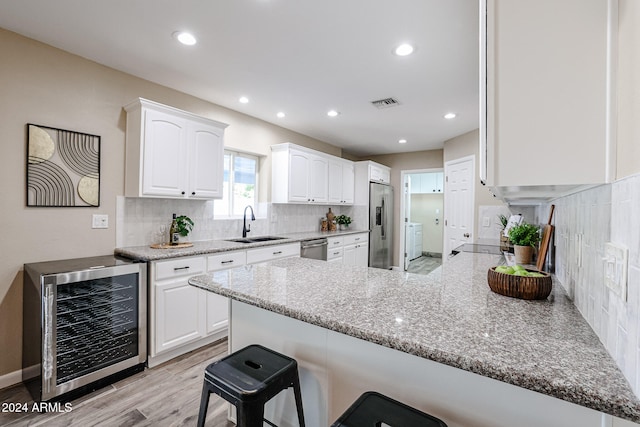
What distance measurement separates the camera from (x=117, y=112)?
8.61 ft

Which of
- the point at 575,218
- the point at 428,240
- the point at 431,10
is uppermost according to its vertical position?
the point at 431,10

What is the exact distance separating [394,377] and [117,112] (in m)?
3.02

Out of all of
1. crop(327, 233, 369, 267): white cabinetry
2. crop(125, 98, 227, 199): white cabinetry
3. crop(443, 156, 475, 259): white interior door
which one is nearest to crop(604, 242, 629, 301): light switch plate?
crop(125, 98, 227, 199): white cabinetry

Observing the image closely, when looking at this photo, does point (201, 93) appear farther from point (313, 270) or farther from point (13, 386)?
point (13, 386)

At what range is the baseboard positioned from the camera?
207cm

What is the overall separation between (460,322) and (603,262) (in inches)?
16.4

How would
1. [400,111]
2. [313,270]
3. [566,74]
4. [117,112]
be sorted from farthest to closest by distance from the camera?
[400,111], [117,112], [313,270], [566,74]

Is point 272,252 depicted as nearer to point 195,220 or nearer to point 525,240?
point 195,220

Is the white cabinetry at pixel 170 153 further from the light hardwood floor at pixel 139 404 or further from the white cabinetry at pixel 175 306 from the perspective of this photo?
the light hardwood floor at pixel 139 404

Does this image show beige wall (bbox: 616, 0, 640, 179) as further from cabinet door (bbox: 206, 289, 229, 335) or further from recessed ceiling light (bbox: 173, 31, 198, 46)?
cabinet door (bbox: 206, 289, 229, 335)

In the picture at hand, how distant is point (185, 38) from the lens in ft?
6.89

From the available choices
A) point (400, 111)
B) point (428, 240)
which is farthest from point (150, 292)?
point (428, 240)

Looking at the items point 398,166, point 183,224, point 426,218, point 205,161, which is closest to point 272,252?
point 183,224

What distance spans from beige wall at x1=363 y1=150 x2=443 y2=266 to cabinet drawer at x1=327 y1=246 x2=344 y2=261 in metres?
1.88
